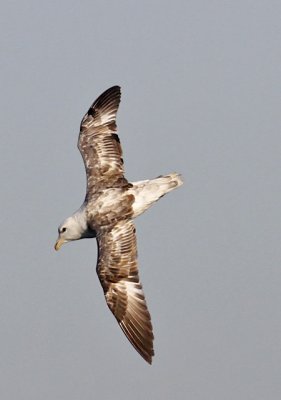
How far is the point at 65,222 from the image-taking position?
97.3 feet

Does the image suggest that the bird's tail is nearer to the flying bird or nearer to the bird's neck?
the flying bird

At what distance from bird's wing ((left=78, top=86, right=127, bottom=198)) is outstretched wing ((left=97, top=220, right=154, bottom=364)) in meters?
1.70

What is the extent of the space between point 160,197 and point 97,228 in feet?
5.75

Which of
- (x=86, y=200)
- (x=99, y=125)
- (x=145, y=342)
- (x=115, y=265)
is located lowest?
(x=145, y=342)

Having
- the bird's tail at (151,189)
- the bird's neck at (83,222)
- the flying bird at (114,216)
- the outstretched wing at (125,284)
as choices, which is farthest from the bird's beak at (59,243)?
the bird's tail at (151,189)

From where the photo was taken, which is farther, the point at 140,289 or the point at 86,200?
the point at 86,200

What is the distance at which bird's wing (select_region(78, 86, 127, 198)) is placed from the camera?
30359 mm

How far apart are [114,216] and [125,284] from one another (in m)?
1.81

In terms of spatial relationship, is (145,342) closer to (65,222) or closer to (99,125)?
(65,222)

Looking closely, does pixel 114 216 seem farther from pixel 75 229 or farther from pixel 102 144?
pixel 102 144

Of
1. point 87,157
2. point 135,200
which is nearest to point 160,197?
point 135,200

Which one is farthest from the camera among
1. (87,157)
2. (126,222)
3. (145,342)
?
(87,157)

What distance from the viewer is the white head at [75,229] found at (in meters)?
29.4

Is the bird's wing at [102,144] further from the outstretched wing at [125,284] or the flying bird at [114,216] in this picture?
the outstretched wing at [125,284]
